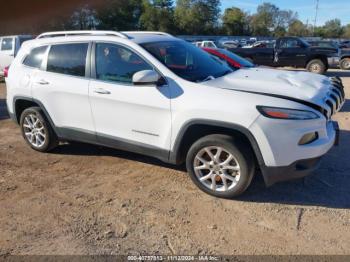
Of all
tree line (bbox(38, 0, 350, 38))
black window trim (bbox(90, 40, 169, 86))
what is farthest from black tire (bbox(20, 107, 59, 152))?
tree line (bbox(38, 0, 350, 38))

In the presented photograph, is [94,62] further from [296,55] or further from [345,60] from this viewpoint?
[345,60]

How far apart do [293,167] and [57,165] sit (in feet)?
10.6

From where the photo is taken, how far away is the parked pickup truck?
53.8 ft

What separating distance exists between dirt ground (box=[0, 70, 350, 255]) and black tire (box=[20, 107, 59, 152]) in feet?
1.18

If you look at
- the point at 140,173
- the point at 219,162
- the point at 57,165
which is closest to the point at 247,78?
the point at 219,162

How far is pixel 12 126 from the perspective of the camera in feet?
24.8

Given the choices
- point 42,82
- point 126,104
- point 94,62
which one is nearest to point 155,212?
point 126,104

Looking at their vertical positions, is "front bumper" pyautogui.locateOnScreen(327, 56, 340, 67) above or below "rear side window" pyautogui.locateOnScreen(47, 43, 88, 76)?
below

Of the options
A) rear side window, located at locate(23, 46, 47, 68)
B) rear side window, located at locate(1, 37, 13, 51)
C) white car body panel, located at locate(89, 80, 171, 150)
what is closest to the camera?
white car body panel, located at locate(89, 80, 171, 150)

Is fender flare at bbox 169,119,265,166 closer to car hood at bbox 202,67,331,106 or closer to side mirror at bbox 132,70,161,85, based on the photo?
car hood at bbox 202,67,331,106

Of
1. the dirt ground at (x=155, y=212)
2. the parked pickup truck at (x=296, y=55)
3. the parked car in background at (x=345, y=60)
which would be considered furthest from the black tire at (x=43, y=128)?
the parked car in background at (x=345, y=60)

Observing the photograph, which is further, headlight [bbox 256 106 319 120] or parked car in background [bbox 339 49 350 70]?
parked car in background [bbox 339 49 350 70]

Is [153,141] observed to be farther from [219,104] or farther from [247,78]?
[247,78]

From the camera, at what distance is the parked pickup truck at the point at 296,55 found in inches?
645
